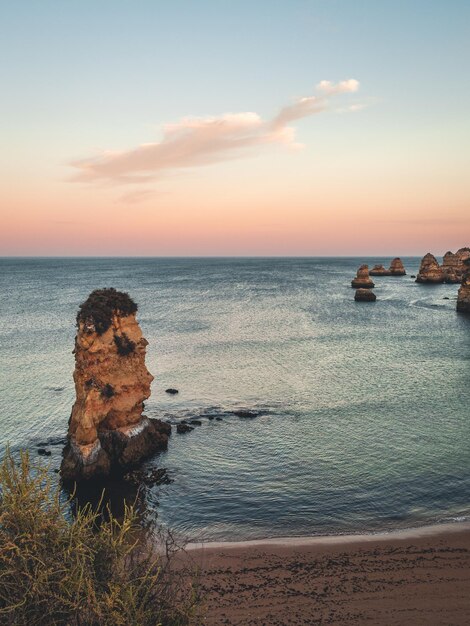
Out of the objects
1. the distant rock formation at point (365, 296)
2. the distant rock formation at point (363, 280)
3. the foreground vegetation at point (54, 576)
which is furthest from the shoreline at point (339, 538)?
the distant rock formation at point (363, 280)

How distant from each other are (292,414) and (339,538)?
53.2 ft

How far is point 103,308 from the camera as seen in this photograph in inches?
1133

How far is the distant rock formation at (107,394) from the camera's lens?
2630 centimetres

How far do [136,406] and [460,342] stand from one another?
163 ft

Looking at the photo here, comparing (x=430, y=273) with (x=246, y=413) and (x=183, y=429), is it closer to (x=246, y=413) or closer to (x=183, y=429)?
(x=246, y=413)

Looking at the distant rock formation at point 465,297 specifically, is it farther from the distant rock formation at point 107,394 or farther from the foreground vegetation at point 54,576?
the foreground vegetation at point 54,576

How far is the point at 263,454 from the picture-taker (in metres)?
29.8

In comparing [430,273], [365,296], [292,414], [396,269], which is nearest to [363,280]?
[365,296]

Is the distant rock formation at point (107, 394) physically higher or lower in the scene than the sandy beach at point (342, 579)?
higher

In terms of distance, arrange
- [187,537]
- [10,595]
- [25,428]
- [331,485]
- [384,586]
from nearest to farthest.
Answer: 1. [10,595]
2. [384,586]
3. [187,537]
4. [331,485]
5. [25,428]

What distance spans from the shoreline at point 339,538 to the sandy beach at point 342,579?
0.14ft

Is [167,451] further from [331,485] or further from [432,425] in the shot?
[432,425]

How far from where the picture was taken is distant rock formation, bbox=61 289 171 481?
86.3 ft

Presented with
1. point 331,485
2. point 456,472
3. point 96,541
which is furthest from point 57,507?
point 456,472
